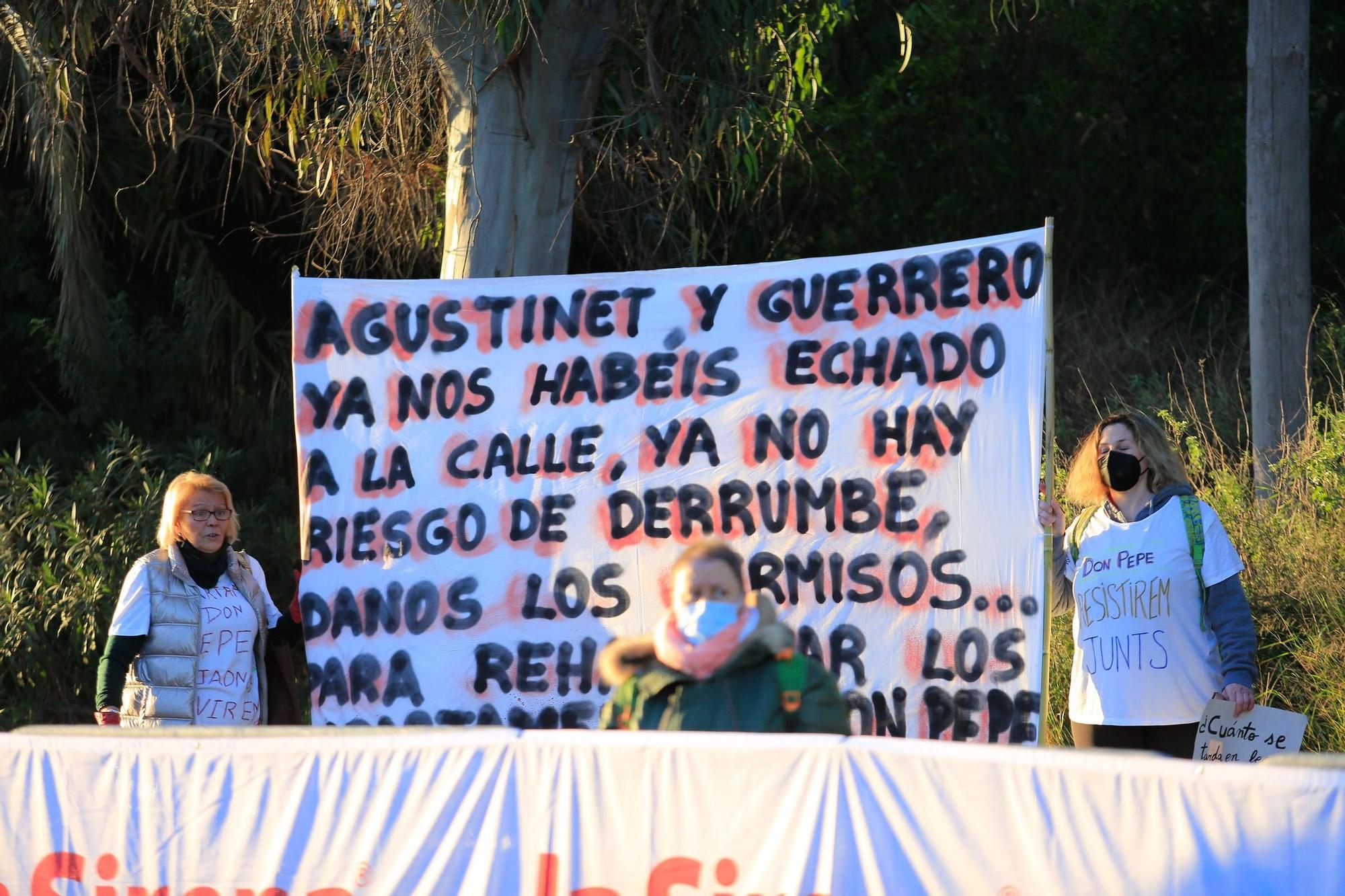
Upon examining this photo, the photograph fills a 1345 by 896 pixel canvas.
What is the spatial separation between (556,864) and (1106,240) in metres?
10.9

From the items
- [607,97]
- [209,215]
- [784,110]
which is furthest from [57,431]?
[784,110]

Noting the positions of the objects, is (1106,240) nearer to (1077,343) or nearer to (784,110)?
A: (1077,343)

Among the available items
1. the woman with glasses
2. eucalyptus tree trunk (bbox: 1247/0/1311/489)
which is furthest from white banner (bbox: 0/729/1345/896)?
eucalyptus tree trunk (bbox: 1247/0/1311/489)

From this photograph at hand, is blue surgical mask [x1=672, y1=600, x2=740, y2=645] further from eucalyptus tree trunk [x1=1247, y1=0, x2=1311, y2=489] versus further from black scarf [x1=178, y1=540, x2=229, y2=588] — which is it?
eucalyptus tree trunk [x1=1247, y1=0, x2=1311, y2=489]

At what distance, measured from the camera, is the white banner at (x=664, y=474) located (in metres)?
4.27

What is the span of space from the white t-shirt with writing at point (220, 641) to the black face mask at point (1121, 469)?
8.40 feet

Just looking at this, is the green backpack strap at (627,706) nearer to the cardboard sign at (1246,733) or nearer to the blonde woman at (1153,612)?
the blonde woman at (1153,612)

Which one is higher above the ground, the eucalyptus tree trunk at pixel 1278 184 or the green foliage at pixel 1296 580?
the eucalyptus tree trunk at pixel 1278 184

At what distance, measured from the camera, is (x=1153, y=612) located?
409cm

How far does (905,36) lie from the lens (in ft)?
→ 21.3

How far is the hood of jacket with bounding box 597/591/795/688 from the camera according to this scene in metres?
3.20

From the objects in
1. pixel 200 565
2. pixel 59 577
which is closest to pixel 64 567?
pixel 59 577

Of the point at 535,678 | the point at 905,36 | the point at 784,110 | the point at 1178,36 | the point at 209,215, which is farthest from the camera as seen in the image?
the point at 1178,36

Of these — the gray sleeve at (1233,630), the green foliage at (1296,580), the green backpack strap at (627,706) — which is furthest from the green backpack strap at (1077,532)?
the green backpack strap at (627,706)
